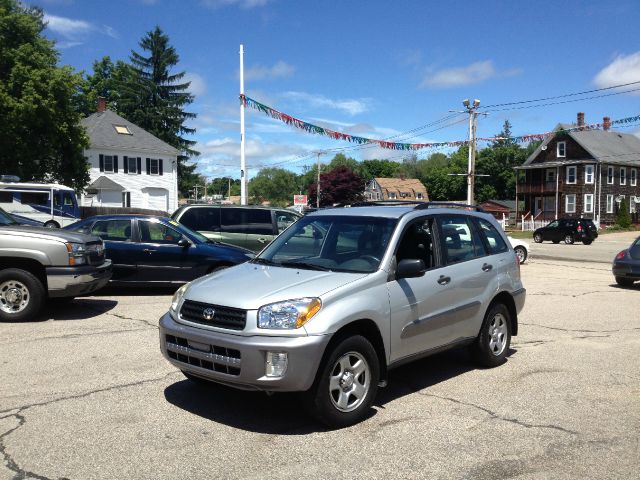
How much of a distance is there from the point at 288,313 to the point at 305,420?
1.02 m

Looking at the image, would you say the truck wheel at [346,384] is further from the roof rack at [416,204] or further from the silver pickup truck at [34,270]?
the silver pickup truck at [34,270]

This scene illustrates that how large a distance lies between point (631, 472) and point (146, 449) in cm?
329

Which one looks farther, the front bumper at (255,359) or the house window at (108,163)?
the house window at (108,163)

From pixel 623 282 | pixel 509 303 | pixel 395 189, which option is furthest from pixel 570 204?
pixel 509 303

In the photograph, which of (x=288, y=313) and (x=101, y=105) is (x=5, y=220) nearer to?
(x=288, y=313)

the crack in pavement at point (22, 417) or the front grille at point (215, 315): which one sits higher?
the front grille at point (215, 315)

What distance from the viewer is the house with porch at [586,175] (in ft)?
189

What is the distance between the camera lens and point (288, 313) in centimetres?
432

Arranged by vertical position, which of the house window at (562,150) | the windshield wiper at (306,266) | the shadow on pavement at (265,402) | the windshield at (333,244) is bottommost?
the shadow on pavement at (265,402)

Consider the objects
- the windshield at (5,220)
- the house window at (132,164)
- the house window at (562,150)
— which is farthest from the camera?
the house window at (562,150)

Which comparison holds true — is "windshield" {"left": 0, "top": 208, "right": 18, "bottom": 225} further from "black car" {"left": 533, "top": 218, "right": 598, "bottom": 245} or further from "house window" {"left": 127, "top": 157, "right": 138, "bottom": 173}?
"house window" {"left": 127, "top": 157, "right": 138, "bottom": 173}

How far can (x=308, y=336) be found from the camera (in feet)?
13.9

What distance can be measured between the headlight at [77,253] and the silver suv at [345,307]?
12.4 feet

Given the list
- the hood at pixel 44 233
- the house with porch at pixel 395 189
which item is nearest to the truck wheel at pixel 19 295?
the hood at pixel 44 233
